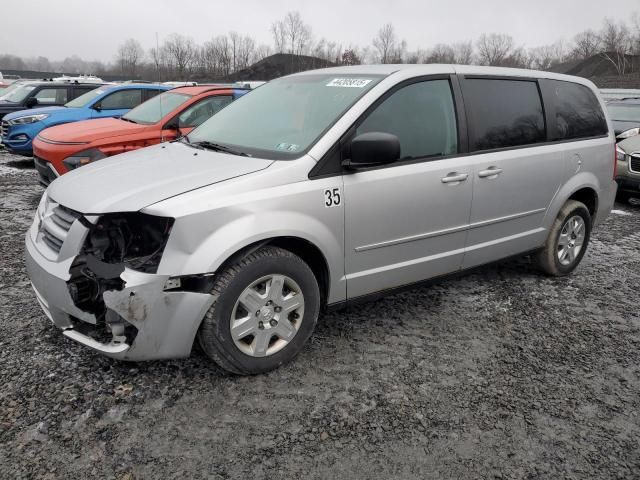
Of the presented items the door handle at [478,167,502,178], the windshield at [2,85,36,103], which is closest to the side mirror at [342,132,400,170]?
the door handle at [478,167,502,178]

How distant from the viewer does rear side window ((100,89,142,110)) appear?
961 cm

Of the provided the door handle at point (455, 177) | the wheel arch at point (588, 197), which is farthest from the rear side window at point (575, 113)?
the door handle at point (455, 177)

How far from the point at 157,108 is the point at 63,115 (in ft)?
10.7

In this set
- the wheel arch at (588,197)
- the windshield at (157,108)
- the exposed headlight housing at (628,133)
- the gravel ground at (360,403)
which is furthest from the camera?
the exposed headlight housing at (628,133)

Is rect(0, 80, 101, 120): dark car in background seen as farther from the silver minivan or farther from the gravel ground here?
the silver minivan

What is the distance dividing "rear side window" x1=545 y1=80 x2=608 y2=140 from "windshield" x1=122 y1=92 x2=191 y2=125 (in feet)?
16.1

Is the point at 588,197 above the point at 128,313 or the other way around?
above

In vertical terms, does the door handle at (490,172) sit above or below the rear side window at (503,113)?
below

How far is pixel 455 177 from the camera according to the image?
3506mm

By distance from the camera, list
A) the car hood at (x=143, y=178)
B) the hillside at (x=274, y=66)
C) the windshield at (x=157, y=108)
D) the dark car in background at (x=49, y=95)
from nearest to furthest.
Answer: the car hood at (x=143, y=178), the windshield at (x=157, y=108), the dark car in background at (x=49, y=95), the hillside at (x=274, y=66)

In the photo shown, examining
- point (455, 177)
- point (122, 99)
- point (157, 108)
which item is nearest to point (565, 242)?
point (455, 177)

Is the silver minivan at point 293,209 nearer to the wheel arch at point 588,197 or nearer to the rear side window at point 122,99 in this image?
the wheel arch at point 588,197

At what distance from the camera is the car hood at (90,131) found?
640 cm

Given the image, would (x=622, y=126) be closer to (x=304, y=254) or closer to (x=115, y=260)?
(x=304, y=254)
